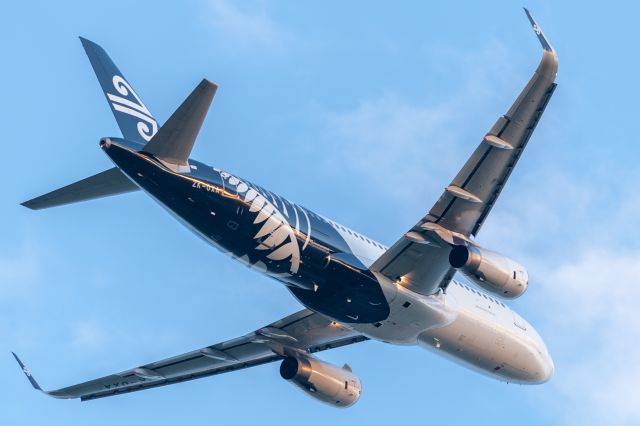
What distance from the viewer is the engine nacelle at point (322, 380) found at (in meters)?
45.4

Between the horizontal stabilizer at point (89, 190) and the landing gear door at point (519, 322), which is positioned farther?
the landing gear door at point (519, 322)

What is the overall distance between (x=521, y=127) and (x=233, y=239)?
9.63 metres

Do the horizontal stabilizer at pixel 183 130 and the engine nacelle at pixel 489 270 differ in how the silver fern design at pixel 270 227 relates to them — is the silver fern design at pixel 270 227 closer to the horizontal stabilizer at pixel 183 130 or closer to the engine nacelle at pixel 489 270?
the horizontal stabilizer at pixel 183 130

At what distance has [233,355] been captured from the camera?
157ft

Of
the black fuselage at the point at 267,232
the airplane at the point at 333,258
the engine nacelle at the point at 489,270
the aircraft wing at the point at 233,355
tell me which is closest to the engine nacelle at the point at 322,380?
the airplane at the point at 333,258

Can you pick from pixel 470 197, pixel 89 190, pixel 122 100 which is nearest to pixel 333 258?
pixel 470 197

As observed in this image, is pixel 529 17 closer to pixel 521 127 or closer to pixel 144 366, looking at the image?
pixel 521 127

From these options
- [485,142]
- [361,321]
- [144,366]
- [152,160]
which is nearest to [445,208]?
[485,142]

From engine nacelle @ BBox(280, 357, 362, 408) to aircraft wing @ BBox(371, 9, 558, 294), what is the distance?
580 cm

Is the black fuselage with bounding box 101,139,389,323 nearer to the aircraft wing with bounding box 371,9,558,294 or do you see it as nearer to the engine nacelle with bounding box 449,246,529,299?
the aircraft wing with bounding box 371,9,558,294

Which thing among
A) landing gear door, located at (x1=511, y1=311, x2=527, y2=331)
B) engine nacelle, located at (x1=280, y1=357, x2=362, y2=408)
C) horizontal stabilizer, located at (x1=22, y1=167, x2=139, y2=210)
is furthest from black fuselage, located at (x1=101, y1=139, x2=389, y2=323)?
landing gear door, located at (x1=511, y1=311, x2=527, y2=331)

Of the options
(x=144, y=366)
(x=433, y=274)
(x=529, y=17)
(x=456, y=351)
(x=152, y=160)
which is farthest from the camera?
(x=144, y=366)

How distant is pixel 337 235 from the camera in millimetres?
41594

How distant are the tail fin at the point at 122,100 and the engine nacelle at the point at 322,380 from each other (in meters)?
10.3
